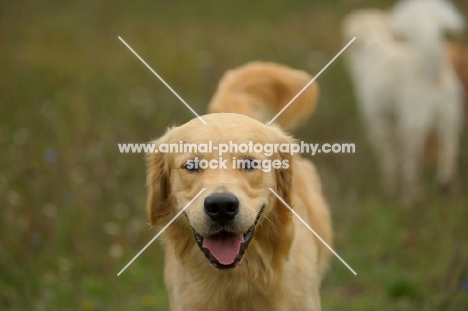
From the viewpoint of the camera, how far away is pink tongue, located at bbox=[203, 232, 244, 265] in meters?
3.36

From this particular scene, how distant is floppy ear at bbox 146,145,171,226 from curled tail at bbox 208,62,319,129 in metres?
0.91

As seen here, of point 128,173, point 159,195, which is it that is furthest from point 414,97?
point 159,195

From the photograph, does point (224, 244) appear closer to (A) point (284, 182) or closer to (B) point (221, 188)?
(B) point (221, 188)

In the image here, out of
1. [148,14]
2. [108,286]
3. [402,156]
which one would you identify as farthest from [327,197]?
[148,14]

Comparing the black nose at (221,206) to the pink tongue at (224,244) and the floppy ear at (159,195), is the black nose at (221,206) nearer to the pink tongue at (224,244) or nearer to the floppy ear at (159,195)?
the pink tongue at (224,244)

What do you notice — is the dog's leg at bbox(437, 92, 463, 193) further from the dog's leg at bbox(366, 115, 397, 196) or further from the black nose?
the black nose

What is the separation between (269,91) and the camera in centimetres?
488

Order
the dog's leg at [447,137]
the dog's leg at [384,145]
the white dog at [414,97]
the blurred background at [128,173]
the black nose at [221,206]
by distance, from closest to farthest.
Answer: the black nose at [221,206] → the blurred background at [128,173] → the white dog at [414,97] → the dog's leg at [447,137] → the dog's leg at [384,145]

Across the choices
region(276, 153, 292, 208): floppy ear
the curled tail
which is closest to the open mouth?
region(276, 153, 292, 208): floppy ear

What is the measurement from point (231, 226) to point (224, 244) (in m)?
0.15

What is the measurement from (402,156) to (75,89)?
3.60m

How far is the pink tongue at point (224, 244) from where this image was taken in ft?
11.0

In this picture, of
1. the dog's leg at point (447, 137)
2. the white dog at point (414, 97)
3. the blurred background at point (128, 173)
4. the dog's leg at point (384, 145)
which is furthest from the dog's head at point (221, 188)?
the dog's leg at point (384, 145)

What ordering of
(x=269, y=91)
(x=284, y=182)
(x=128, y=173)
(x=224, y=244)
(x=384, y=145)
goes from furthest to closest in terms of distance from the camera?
1. (x=384, y=145)
2. (x=128, y=173)
3. (x=269, y=91)
4. (x=284, y=182)
5. (x=224, y=244)
